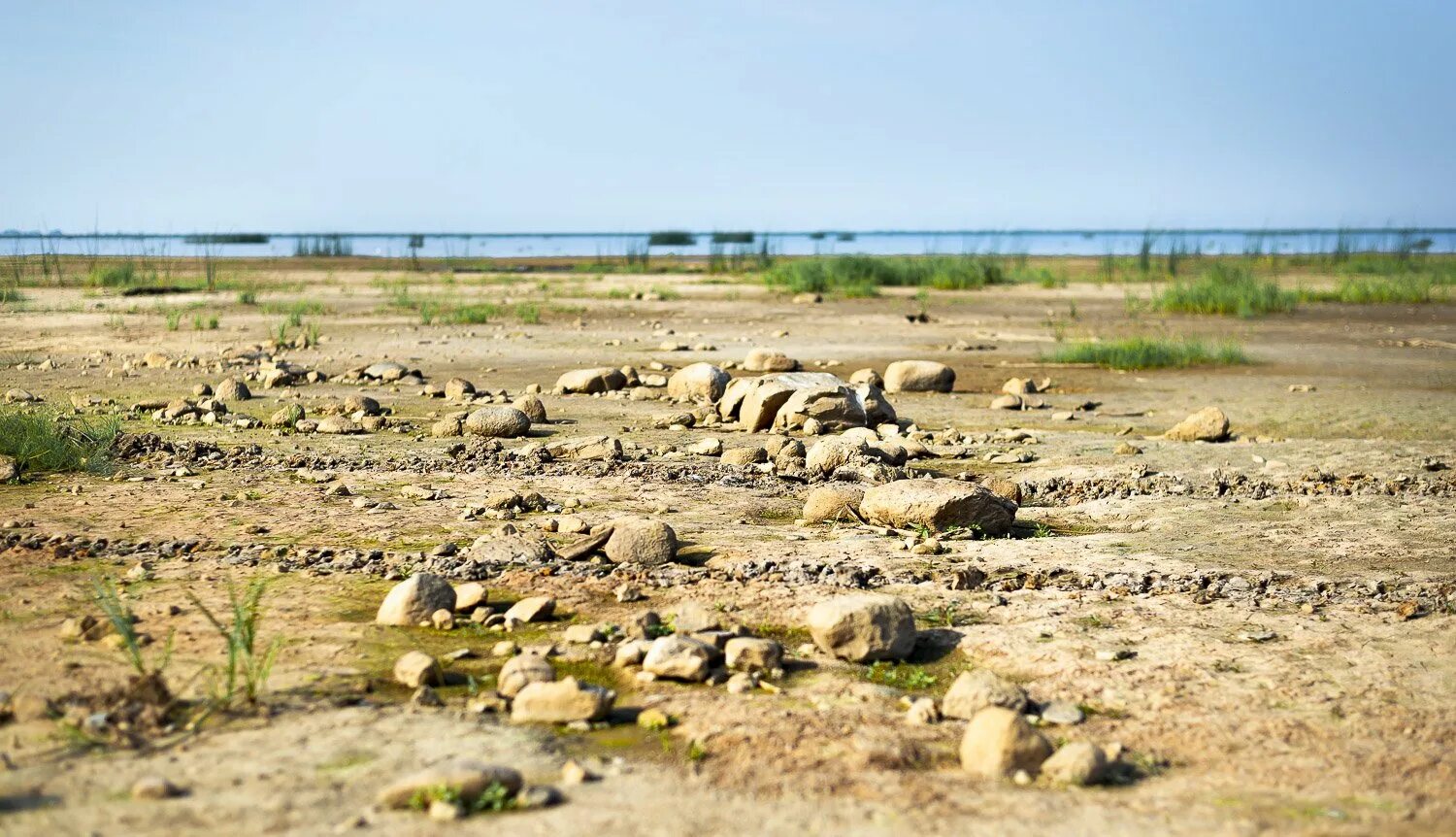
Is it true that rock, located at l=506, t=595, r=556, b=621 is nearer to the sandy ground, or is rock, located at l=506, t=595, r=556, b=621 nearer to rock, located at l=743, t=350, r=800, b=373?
the sandy ground

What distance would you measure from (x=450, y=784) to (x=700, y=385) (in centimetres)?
709

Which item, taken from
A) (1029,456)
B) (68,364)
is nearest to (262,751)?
(1029,456)

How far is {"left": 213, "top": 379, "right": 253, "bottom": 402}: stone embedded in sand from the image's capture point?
10.2 m

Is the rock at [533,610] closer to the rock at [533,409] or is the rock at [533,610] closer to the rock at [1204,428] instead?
the rock at [533,409]

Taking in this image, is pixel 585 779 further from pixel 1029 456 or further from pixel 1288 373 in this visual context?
pixel 1288 373

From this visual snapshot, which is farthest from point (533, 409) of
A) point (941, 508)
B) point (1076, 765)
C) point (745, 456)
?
point (1076, 765)

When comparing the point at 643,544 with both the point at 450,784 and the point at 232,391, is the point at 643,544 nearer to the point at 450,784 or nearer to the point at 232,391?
the point at 450,784

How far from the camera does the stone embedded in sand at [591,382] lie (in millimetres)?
10758

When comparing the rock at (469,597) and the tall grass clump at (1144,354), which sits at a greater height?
the tall grass clump at (1144,354)

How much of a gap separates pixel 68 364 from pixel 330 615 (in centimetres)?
951

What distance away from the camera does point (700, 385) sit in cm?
1009

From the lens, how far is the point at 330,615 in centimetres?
462

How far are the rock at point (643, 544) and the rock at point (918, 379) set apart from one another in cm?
600

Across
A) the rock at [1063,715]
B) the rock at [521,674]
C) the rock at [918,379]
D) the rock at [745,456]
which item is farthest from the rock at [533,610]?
the rock at [918,379]
